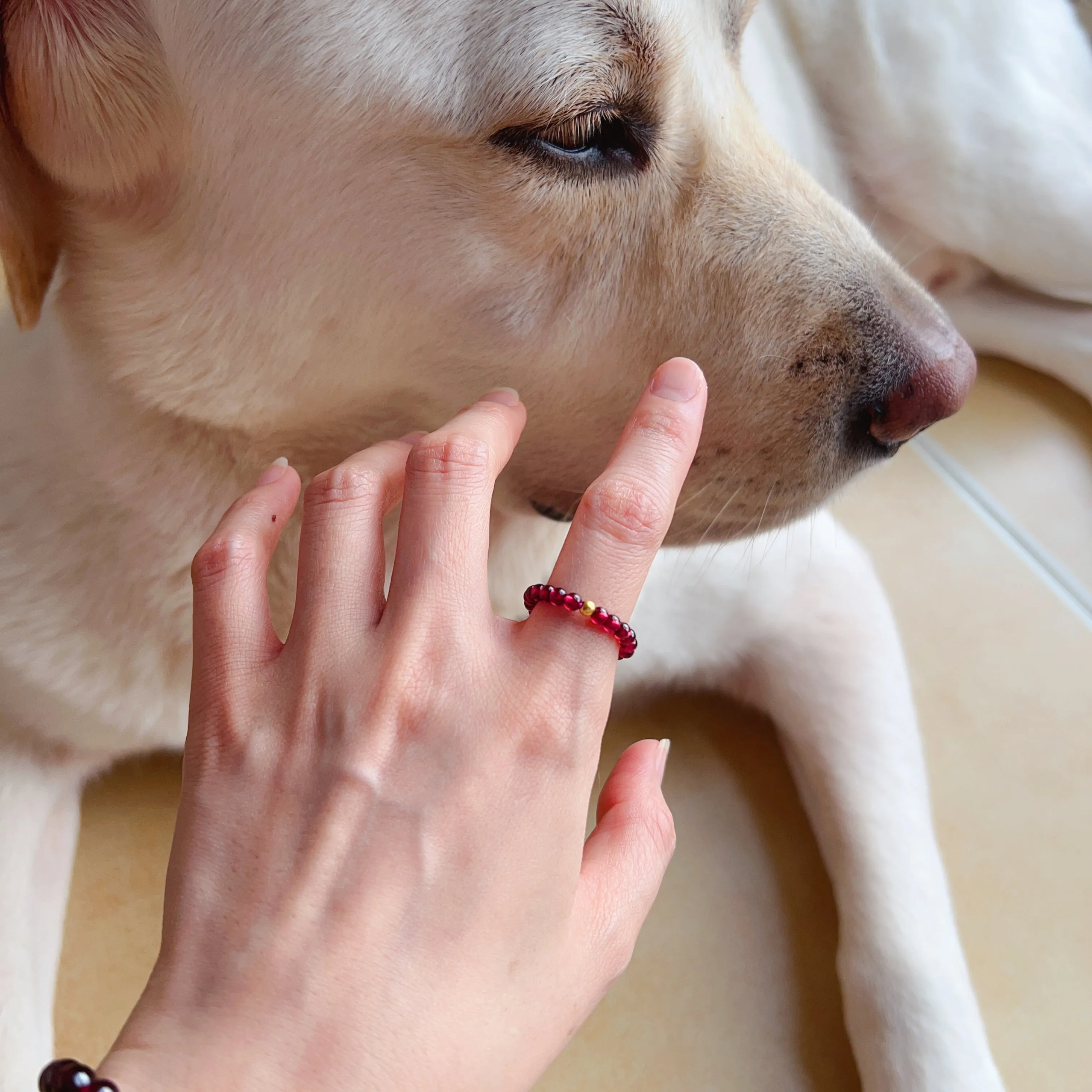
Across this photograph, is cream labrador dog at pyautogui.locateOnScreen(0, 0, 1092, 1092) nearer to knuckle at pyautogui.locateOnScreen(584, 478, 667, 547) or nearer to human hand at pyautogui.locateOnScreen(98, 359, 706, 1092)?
knuckle at pyautogui.locateOnScreen(584, 478, 667, 547)

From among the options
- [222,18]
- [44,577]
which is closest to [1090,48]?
[222,18]

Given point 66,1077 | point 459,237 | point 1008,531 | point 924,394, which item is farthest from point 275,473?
point 1008,531

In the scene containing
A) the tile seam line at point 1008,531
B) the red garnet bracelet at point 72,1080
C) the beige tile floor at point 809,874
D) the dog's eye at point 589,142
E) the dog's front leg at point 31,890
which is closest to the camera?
the red garnet bracelet at point 72,1080

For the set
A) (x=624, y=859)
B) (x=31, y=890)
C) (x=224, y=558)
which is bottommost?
(x=31, y=890)

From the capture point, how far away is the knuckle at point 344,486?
77cm

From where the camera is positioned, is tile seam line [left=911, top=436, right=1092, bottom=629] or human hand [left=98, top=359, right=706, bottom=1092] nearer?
human hand [left=98, top=359, right=706, bottom=1092]

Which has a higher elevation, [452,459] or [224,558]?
[452,459]

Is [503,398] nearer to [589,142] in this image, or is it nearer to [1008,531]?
[589,142]

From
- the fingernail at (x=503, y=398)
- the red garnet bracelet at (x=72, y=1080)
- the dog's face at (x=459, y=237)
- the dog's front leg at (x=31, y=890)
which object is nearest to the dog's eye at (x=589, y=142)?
the dog's face at (x=459, y=237)

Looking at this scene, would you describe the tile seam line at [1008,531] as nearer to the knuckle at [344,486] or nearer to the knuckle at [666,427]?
the knuckle at [666,427]

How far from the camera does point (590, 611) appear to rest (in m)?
0.72

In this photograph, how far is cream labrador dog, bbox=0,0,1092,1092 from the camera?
0.81 meters

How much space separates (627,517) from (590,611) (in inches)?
3.0

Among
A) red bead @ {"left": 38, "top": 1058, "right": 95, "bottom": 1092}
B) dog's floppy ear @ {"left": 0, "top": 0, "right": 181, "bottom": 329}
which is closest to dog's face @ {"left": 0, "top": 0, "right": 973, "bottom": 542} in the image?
dog's floppy ear @ {"left": 0, "top": 0, "right": 181, "bottom": 329}
